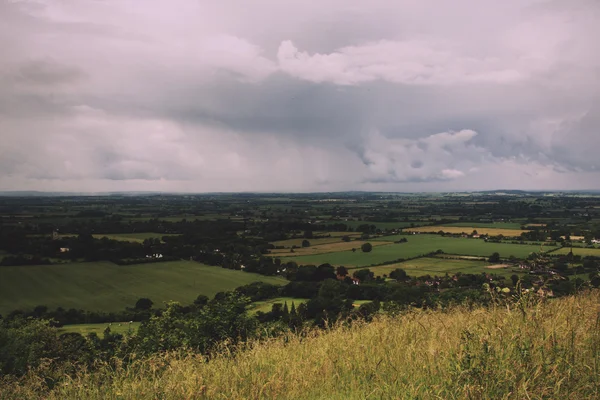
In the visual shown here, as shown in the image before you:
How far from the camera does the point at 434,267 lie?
50.5m

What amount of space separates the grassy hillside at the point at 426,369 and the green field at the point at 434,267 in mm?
43202

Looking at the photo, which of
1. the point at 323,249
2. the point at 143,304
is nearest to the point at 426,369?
the point at 143,304

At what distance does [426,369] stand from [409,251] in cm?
6372

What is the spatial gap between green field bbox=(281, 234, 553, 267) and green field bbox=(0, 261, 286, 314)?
11.1 meters

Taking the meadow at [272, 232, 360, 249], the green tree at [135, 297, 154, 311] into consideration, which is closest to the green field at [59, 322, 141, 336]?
the green tree at [135, 297, 154, 311]

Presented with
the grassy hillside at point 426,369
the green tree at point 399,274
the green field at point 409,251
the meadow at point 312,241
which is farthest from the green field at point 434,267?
the grassy hillside at point 426,369

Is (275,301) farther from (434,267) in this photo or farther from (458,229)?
(458,229)

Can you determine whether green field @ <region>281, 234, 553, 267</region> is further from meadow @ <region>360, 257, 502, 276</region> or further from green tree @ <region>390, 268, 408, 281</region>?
green tree @ <region>390, 268, 408, 281</region>

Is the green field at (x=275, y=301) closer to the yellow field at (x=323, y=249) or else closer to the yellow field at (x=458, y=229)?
the yellow field at (x=323, y=249)

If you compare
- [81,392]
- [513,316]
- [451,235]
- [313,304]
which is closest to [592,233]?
[451,235]

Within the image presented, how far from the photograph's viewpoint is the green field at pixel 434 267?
46375 millimetres

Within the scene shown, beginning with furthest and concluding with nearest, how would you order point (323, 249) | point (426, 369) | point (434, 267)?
point (323, 249) < point (434, 267) < point (426, 369)

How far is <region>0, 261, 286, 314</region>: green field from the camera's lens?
45.2 meters

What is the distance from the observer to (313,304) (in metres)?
31.1
